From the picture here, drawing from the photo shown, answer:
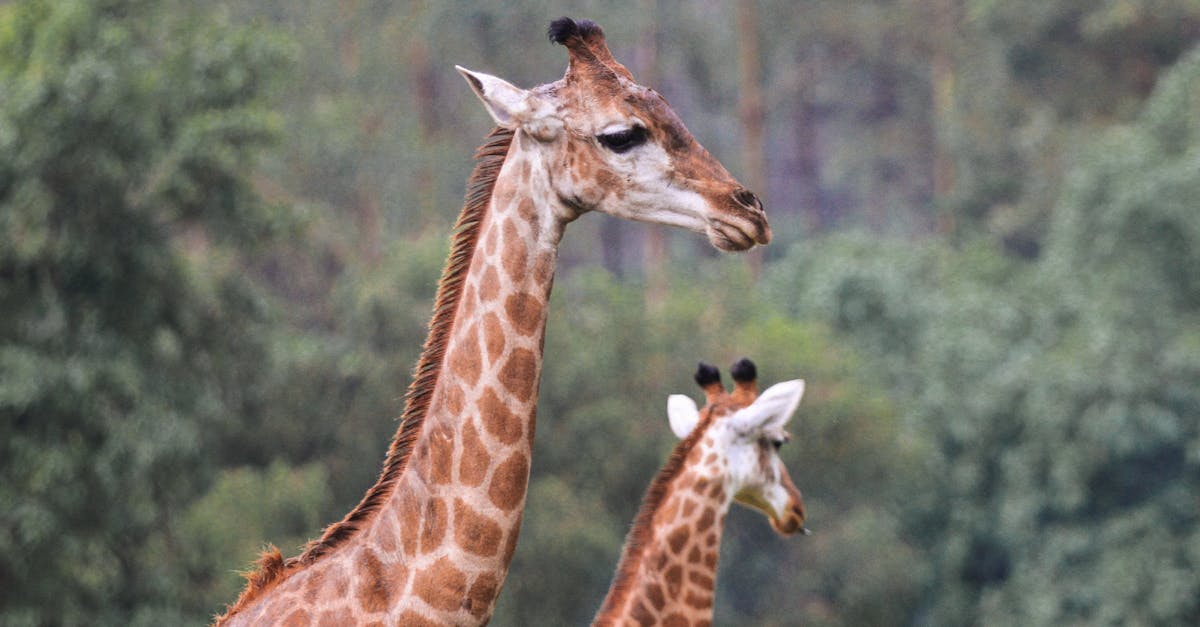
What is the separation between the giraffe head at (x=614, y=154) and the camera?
4.61 m

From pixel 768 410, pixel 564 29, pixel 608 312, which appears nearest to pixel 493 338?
pixel 564 29

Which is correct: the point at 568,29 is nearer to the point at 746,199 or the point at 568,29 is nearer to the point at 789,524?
the point at 746,199

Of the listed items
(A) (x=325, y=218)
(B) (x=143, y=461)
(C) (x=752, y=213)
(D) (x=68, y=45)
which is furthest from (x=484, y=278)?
(A) (x=325, y=218)

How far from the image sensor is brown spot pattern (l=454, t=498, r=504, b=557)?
451 cm

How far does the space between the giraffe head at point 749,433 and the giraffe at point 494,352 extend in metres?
3.39

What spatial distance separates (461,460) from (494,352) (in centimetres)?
29

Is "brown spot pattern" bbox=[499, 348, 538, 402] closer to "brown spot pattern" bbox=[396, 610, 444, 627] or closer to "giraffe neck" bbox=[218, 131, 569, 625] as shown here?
"giraffe neck" bbox=[218, 131, 569, 625]

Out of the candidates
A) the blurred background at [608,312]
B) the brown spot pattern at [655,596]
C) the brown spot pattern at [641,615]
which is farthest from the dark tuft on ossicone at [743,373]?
the blurred background at [608,312]

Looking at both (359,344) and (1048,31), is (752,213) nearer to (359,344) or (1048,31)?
(359,344)

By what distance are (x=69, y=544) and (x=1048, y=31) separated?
24.1 metres

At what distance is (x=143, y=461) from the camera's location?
13641 millimetres

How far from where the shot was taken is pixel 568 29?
473 centimetres

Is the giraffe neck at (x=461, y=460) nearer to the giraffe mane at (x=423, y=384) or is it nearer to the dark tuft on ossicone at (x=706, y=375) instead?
the giraffe mane at (x=423, y=384)

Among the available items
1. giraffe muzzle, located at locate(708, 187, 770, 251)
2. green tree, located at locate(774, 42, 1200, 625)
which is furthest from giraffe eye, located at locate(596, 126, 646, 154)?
green tree, located at locate(774, 42, 1200, 625)
